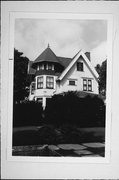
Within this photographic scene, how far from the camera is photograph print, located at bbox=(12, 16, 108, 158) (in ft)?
7.92

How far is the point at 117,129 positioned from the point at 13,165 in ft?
3.91

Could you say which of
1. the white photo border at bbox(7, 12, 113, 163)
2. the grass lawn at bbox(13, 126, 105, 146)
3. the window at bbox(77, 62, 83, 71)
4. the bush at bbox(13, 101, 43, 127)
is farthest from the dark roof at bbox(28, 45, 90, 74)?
the grass lawn at bbox(13, 126, 105, 146)

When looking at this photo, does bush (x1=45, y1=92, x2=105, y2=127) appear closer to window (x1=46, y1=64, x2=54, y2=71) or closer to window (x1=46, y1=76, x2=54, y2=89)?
window (x1=46, y1=76, x2=54, y2=89)

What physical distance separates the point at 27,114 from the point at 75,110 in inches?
20.9

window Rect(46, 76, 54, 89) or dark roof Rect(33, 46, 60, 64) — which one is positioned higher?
dark roof Rect(33, 46, 60, 64)

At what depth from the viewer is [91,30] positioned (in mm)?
2418

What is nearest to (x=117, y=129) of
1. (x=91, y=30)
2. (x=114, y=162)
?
(x=114, y=162)

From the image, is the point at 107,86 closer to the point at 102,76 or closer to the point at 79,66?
the point at 102,76

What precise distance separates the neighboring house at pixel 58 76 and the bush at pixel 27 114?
87 mm

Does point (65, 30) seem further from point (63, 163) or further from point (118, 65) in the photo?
point (63, 163)

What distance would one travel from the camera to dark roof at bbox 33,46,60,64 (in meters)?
2.41

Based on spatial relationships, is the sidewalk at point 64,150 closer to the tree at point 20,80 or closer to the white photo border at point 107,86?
the white photo border at point 107,86

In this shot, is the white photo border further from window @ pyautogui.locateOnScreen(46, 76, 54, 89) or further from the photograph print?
window @ pyautogui.locateOnScreen(46, 76, 54, 89)

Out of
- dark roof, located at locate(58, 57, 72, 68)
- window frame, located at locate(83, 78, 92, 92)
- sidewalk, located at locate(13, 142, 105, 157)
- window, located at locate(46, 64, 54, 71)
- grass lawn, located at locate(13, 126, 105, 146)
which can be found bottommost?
sidewalk, located at locate(13, 142, 105, 157)
